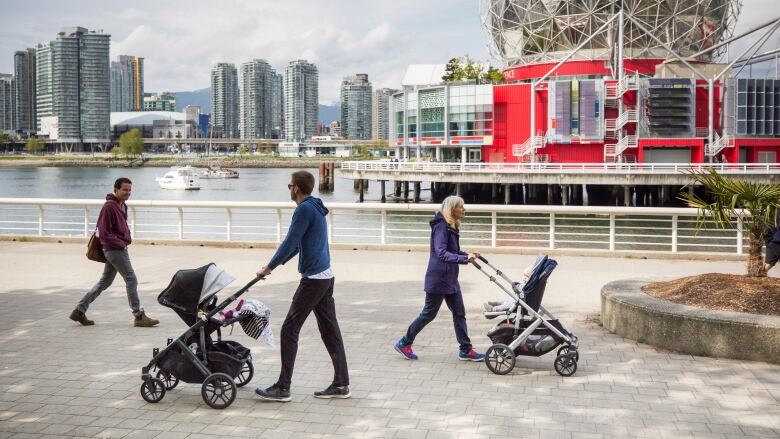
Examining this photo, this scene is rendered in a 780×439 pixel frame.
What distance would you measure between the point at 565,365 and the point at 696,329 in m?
1.76

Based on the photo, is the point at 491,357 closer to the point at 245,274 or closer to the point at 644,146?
the point at 245,274

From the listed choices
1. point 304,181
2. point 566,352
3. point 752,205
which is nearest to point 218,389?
point 304,181

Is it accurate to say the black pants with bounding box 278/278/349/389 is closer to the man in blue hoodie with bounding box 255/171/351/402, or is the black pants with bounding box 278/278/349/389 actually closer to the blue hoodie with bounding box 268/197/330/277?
the man in blue hoodie with bounding box 255/171/351/402

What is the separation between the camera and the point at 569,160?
74.6 m

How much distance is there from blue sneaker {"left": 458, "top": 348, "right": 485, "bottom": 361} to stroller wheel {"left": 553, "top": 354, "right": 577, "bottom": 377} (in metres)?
0.90

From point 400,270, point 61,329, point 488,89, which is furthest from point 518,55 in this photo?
point 61,329

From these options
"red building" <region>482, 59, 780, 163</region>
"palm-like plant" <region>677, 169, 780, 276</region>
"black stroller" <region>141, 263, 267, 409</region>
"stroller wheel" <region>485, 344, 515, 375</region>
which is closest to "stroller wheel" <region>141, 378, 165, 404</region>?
"black stroller" <region>141, 263, 267, 409</region>

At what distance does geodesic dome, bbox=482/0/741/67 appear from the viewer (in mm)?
79375

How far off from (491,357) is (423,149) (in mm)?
84501

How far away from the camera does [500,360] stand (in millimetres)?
8242

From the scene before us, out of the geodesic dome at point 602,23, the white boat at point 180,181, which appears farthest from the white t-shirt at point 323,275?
the white boat at point 180,181

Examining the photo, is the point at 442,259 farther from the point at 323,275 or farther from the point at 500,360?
the point at 323,275

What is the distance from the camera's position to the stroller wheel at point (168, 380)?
294 inches

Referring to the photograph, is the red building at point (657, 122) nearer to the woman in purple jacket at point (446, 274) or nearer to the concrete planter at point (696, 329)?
the concrete planter at point (696, 329)
